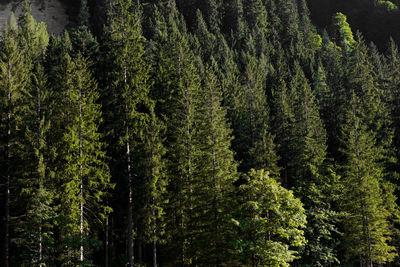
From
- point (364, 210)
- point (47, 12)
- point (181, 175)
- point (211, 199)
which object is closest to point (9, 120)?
point (181, 175)

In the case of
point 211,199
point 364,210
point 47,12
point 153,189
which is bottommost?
point 364,210

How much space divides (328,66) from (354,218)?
4218 centimetres

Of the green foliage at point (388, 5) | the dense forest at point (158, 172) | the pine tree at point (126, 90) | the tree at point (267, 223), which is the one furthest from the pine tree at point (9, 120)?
the green foliage at point (388, 5)

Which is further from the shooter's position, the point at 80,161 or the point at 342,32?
the point at 342,32

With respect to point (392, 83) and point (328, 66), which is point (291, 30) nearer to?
point (328, 66)

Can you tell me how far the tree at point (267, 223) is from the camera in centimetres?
1691

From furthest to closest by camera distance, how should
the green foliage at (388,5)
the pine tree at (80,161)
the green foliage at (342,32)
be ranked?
1. the green foliage at (388,5)
2. the green foliage at (342,32)
3. the pine tree at (80,161)

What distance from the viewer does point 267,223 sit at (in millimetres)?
17359

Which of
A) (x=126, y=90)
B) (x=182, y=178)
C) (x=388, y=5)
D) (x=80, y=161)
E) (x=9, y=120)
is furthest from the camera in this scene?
(x=388, y=5)

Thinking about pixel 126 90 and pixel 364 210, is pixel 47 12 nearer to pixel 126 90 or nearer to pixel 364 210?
pixel 126 90

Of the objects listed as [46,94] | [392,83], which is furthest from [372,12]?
[46,94]

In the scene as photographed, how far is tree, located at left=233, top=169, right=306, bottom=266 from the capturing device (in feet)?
55.5

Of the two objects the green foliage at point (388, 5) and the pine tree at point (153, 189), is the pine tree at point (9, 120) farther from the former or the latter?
the green foliage at point (388, 5)

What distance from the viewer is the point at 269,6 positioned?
93.8 meters
